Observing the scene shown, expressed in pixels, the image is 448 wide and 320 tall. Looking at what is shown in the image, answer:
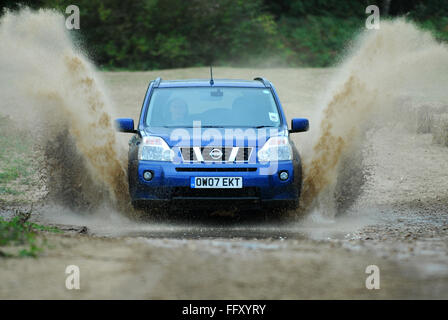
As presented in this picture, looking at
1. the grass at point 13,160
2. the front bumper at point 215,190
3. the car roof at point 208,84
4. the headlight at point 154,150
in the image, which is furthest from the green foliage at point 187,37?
the front bumper at point 215,190

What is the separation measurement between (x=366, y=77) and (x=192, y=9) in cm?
2274

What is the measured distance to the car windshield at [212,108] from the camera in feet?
30.7

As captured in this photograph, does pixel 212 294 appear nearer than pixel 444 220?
Yes

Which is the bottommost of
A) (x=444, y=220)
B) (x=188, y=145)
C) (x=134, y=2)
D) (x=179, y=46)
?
(x=444, y=220)

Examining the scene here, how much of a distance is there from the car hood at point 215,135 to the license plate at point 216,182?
39 cm

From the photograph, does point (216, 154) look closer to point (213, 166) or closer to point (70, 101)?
point (213, 166)

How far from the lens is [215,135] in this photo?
868 cm

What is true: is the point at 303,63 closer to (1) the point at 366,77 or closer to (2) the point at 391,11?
(2) the point at 391,11

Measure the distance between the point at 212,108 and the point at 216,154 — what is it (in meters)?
1.41

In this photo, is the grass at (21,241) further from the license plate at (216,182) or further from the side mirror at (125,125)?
the side mirror at (125,125)

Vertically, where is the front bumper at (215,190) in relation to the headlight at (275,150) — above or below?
below

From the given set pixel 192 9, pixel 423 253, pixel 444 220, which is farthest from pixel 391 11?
pixel 423 253
